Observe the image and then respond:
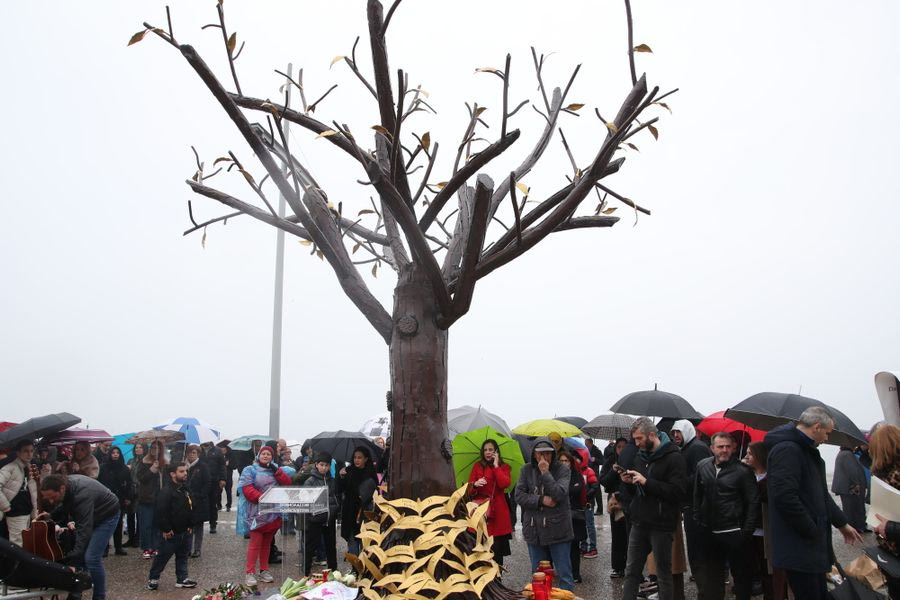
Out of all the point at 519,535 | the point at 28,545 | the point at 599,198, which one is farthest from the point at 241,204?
the point at 519,535

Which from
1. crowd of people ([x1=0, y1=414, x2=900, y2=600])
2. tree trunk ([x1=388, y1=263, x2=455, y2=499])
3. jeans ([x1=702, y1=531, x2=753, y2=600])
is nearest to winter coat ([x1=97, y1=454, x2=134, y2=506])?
crowd of people ([x1=0, y1=414, x2=900, y2=600])

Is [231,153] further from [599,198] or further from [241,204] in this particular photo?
[599,198]

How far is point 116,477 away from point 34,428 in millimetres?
3828

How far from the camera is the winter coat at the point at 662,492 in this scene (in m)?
6.28

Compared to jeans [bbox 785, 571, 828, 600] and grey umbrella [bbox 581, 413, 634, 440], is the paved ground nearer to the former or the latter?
grey umbrella [bbox 581, 413, 634, 440]

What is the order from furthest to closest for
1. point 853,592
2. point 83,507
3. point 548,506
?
point 548,506
point 83,507
point 853,592

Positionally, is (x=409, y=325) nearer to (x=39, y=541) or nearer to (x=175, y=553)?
(x=39, y=541)

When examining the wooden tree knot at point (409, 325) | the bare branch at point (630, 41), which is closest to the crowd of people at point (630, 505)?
the wooden tree knot at point (409, 325)

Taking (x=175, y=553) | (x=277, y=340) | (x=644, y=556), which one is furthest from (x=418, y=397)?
(x=277, y=340)

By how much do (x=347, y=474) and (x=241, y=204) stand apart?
486 cm

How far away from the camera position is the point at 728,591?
26.6ft

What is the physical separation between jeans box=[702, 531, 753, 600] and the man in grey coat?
4.14 ft

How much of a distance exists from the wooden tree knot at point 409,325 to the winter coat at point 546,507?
299 centimetres

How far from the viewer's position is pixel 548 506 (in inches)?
276
